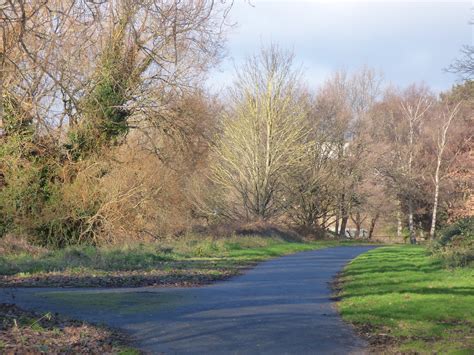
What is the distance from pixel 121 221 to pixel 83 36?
62.2ft

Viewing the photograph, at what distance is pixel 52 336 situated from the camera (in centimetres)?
837

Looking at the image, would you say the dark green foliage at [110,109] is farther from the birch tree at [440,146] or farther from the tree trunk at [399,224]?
the tree trunk at [399,224]

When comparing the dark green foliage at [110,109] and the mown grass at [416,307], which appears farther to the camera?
the dark green foliage at [110,109]

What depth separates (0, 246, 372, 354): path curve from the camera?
8.71 meters

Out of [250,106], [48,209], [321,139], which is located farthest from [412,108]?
[48,209]

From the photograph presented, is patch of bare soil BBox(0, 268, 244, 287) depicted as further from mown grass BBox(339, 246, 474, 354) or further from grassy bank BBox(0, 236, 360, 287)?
mown grass BBox(339, 246, 474, 354)

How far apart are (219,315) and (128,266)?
26.8 feet

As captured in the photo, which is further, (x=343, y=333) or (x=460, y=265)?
(x=460, y=265)

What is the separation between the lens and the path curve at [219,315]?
8.71 m

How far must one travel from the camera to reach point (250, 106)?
4203 centimetres

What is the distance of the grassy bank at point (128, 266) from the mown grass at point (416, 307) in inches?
173

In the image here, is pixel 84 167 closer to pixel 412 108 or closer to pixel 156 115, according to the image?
pixel 156 115

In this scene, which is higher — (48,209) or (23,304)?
(48,209)

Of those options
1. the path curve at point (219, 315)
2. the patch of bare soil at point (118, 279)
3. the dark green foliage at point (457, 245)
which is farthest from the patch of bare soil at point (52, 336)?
the dark green foliage at point (457, 245)
